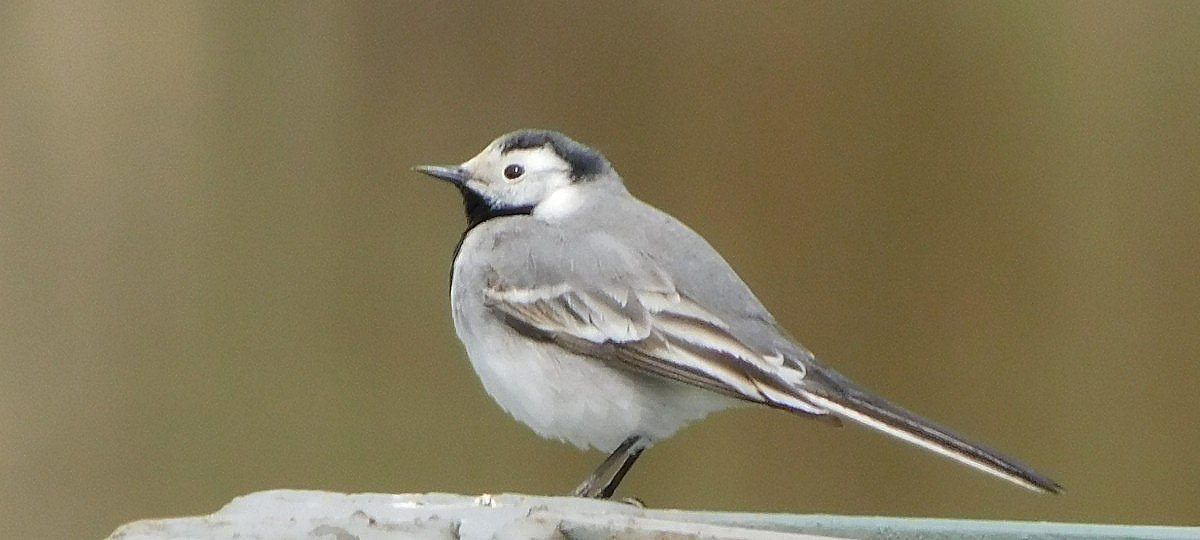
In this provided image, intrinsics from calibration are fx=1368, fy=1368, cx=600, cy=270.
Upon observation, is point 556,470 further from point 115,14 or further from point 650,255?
point 115,14

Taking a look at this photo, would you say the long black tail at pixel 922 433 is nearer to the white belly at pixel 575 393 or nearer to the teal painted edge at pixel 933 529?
the teal painted edge at pixel 933 529

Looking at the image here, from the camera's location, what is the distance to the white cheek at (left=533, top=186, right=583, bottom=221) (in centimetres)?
184

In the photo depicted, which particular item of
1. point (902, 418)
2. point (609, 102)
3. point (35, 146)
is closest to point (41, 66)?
point (35, 146)

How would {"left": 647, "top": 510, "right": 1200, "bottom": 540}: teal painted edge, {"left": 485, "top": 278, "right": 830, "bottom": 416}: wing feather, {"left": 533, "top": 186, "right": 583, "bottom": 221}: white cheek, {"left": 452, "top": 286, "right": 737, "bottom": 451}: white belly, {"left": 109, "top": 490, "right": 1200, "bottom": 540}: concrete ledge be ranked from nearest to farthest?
{"left": 109, "top": 490, "right": 1200, "bottom": 540}: concrete ledge → {"left": 647, "top": 510, "right": 1200, "bottom": 540}: teal painted edge → {"left": 485, "top": 278, "right": 830, "bottom": 416}: wing feather → {"left": 452, "top": 286, "right": 737, "bottom": 451}: white belly → {"left": 533, "top": 186, "right": 583, "bottom": 221}: white cheek

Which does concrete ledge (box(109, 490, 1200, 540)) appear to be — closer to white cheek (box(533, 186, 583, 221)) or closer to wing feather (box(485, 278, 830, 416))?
wing feather (box(485, 278, 830, 416))

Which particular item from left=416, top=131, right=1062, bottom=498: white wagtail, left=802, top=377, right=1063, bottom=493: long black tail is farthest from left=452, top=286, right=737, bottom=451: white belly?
left=802, top=377, right=1063, bottom=493: long black tail

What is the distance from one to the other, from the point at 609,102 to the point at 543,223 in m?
0.62

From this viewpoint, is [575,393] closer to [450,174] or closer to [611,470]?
[611,470]

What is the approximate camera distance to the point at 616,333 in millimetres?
1575

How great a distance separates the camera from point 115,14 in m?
2.37

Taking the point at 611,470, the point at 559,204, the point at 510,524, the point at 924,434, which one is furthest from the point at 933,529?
the point at 559,204

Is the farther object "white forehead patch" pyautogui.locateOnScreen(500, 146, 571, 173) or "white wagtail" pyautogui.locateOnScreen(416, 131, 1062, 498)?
"white forehead patch" pyautogui.locateOnScreen(500, 146, 571, 173)

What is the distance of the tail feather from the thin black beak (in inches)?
26.3

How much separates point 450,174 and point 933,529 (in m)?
0.89
